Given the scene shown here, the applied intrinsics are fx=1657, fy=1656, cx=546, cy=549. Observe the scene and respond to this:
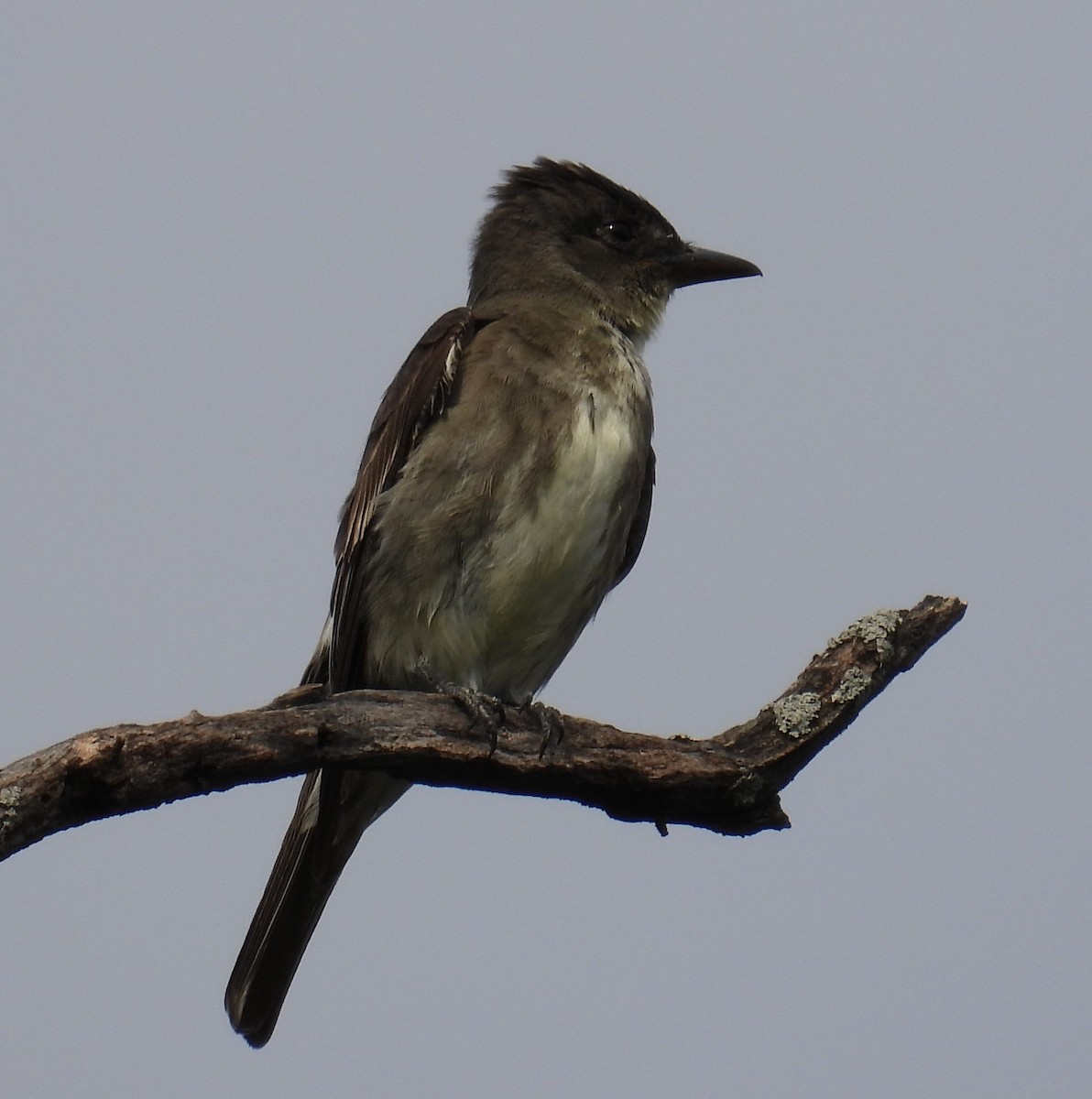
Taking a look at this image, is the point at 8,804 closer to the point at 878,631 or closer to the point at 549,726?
the point at 549,726

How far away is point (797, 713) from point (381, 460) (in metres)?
2.02

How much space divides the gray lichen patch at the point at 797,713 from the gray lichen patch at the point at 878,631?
0.19 meters

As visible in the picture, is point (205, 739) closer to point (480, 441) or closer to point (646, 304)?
point (480, 441)

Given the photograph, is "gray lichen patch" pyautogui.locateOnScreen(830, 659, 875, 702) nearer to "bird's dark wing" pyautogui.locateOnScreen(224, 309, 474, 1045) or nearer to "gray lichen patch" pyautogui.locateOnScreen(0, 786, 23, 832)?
"bird's dark wing" pyautogui.locateOnScreen(224, 309, 474, 1045)

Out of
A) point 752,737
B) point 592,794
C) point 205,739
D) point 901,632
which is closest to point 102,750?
point 205,739

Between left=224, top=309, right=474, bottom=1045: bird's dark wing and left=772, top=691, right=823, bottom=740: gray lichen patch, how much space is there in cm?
177

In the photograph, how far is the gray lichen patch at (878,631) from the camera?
4992 millimetres

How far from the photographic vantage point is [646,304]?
Answer: 719cm

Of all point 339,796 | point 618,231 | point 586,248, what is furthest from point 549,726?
point 618,231

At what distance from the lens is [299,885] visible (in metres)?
6.18

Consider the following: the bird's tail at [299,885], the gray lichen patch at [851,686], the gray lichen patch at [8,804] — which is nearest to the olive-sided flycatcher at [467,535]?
the bird's tail at [299,885]

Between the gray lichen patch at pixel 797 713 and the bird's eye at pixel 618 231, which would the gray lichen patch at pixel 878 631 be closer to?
the gray lichen patch at pixel 797 713

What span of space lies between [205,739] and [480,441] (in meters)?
1.89

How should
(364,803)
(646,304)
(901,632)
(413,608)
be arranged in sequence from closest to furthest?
(901,632) → (413,608) → (364,803) → (646,304)
